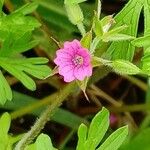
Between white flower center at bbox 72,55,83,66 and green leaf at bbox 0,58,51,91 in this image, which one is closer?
white flower center at bbox 72,55,83,66

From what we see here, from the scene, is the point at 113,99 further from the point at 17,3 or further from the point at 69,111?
the point at 17,3

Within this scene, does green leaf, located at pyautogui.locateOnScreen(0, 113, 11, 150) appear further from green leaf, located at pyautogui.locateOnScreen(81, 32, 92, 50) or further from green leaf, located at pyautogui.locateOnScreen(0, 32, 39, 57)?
green leaf, located at pyautogui.locateOnScreen(81, 32, 92, 50)

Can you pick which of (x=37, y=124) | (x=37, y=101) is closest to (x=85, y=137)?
(x=37, y=124)

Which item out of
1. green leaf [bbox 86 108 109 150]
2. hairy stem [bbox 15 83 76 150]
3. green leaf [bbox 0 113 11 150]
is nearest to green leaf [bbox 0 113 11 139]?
green leaf [bbox 0 113 11 150]

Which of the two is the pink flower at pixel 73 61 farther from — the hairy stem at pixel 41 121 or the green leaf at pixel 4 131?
the green leaf at pixel 4 131

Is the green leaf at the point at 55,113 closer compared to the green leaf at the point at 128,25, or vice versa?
the green leaf at the point at 128,25

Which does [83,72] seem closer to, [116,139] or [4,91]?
[116,139]

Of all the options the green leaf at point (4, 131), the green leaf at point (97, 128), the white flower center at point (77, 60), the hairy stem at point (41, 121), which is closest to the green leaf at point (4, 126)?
the green leaf at point (4, 131)

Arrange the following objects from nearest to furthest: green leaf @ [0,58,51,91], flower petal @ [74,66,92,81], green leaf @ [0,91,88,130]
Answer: flower petal @ [74,66,92,81] < green leaf @ [0,58,51,91] < green leaf @ [0,91,88,130]
